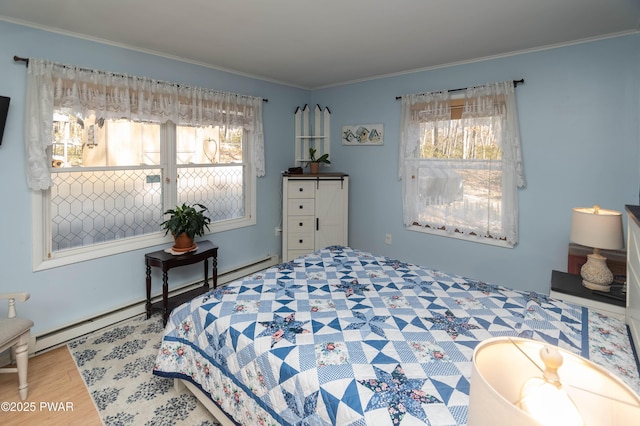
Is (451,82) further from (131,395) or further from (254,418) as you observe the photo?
(131,395)

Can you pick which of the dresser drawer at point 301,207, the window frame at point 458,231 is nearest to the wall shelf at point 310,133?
the dresser drawer at point 301,207

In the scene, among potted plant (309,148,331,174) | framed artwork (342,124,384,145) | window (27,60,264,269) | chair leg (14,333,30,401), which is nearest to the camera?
chair leg (14,333,30,401)

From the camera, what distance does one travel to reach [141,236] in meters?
3.31

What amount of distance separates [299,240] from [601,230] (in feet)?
9.61

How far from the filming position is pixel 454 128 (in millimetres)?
3578

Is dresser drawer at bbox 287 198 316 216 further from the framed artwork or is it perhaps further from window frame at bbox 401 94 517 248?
window frame at bbox 401 94 517 248

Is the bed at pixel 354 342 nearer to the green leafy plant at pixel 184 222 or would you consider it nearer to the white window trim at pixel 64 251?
the green leafy plant at pixel 184 222

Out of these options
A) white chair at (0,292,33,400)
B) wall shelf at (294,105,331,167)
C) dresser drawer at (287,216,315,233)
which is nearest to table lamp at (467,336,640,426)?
white chair at (0,292,33,400)

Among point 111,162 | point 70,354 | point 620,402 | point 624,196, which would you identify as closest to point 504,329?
point 620,402

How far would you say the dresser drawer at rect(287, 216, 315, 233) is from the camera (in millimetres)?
4242

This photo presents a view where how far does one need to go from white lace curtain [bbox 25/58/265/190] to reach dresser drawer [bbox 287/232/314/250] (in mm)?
1469

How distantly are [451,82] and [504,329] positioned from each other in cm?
271

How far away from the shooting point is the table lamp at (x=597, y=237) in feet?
7.30

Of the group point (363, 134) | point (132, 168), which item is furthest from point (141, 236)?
point (363, 134)
